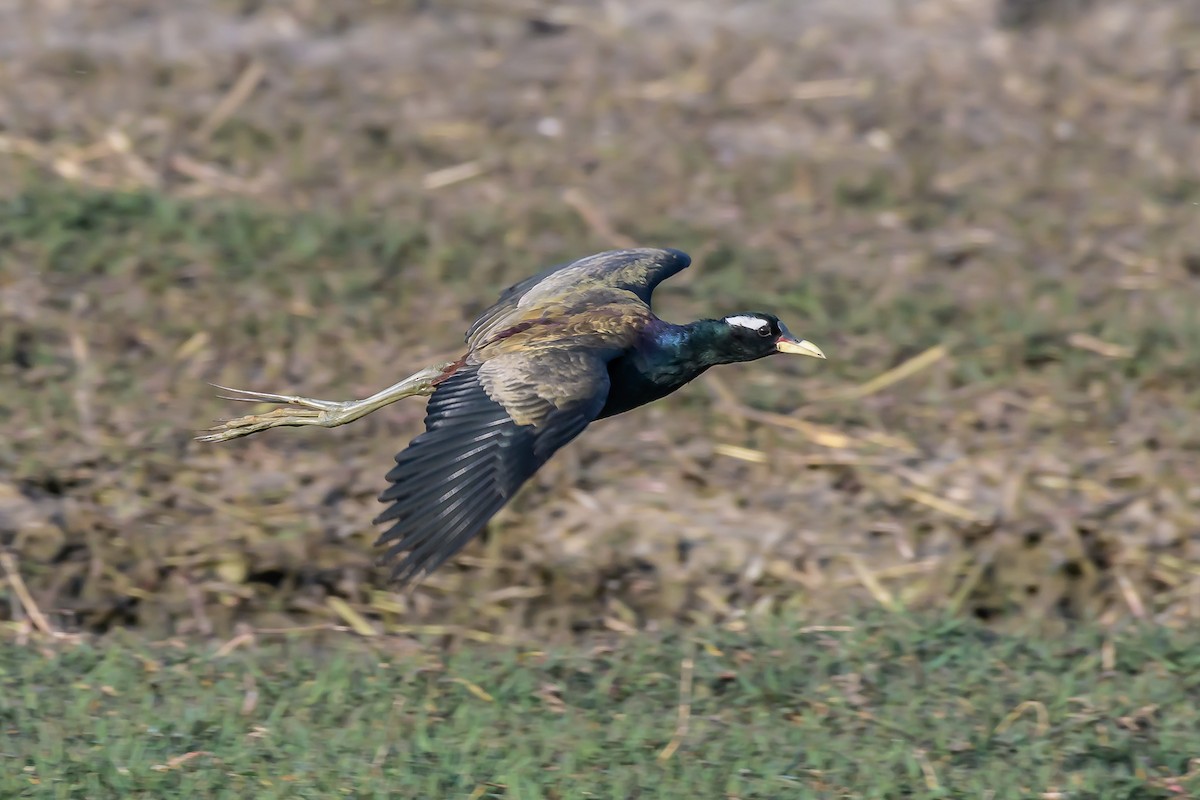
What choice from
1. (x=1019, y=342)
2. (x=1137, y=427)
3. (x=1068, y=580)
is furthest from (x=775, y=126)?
(x=1068, y=580)

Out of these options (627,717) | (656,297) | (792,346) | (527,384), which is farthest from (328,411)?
(656,297)

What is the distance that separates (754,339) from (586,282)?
27.1 inches

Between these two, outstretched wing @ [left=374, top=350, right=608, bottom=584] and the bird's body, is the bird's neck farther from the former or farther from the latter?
outstretched wing @ [left=374, top=350, right=608, bottom=584]

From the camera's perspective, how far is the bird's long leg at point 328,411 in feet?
16.7

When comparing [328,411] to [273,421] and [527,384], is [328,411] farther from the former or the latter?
[527,384]

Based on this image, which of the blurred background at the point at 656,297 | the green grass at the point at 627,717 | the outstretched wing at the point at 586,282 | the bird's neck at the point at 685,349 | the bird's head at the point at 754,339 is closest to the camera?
the green grass at the point at 627,717

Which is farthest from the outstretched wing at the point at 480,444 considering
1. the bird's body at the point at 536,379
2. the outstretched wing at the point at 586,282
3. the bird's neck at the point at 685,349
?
the outstretched wing at the point at 586,282

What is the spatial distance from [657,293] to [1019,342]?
154 cm

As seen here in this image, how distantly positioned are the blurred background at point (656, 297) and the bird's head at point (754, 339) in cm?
117

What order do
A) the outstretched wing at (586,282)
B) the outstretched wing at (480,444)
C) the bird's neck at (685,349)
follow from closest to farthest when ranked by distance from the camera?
the outstretched wing at (480,444) → the bird's neck at (685,349) → the outstretched wing at (586,282)

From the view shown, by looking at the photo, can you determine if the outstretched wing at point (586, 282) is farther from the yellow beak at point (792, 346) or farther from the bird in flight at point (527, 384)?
the yellow beak at point (792, 346)

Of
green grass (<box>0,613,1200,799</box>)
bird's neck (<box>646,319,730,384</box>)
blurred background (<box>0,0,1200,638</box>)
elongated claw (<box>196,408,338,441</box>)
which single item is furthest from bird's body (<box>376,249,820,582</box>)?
blurred background (<box>0,0,1200,638</box>)

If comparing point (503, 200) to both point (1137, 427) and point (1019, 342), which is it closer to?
point (1019, 342)

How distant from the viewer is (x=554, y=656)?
554 cm
